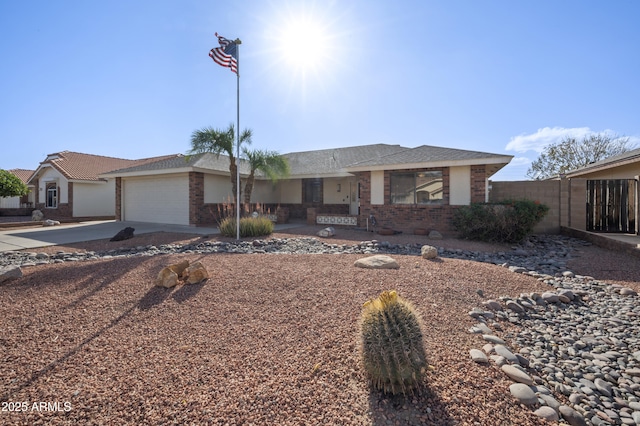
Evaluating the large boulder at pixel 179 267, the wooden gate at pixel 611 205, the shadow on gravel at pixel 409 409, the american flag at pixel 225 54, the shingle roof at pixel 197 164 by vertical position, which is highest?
the american flag at pixel 225 54

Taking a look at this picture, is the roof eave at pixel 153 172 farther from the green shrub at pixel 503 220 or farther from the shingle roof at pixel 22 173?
the shingle roof at pixel 22 173

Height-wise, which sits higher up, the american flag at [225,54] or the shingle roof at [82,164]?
the american flag at [225,54]

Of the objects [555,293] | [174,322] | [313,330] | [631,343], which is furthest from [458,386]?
[555,293]

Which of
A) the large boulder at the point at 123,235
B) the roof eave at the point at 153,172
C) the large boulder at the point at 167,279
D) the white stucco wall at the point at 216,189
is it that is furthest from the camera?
the white stucco wall at the point at 216,189

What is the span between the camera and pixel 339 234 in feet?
36.3

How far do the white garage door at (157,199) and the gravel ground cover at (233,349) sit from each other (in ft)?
29.9

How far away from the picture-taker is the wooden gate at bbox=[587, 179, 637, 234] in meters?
9.88

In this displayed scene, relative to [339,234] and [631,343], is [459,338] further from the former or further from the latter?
[339,234]

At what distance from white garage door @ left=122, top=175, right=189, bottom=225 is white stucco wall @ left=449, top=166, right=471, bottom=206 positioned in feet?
37.7

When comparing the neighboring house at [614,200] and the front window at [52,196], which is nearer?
the neighboring house at [614,200]

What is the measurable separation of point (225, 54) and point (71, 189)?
16.7 m

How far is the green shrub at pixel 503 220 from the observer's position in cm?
894

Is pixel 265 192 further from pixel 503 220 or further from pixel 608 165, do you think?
pixel 608 165

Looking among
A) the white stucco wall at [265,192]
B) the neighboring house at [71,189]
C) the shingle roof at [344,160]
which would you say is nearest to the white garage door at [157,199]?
the shingle roof at [344,160]
